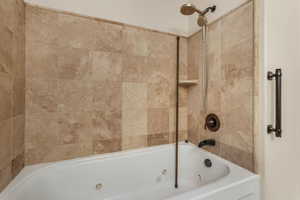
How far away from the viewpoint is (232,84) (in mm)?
1151

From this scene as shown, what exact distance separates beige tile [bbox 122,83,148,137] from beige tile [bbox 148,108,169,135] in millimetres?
55

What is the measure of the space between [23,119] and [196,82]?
4.95 feet

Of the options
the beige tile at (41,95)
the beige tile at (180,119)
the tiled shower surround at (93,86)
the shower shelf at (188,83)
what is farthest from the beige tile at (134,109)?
the beige tile at (41,95)

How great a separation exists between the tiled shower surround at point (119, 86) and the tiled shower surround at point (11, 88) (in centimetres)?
8

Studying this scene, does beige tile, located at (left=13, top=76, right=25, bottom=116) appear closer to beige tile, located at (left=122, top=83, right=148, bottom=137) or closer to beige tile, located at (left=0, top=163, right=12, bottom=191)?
beige tile, located at (left=0, top=163, right=12, bottom=191)

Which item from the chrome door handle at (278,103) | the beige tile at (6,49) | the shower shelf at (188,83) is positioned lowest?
the chrome door handle at (278,103)

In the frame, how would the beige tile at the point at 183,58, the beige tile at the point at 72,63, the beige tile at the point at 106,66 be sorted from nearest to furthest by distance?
the beige tile at the point at 72,63 → the beige tile at the point at 106,66 → the beige tile at the point at 183,58

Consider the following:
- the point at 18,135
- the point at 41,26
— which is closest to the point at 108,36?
the point at 41,26

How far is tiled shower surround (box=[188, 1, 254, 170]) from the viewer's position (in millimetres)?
1034

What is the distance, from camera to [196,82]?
4.96 feet

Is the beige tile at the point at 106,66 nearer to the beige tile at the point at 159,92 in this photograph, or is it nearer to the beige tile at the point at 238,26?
the beige tile at the point at 159,92

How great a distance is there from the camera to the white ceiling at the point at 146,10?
1203 millimetres

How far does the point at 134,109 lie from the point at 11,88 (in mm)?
894

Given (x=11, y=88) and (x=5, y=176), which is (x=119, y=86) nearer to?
(x=11, y=88)
